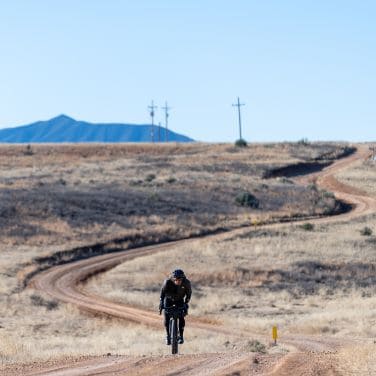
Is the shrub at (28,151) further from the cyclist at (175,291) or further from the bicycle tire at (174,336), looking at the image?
the cyclist at (175,291)

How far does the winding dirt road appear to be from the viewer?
48.6ft

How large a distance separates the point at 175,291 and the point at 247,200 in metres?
61.7

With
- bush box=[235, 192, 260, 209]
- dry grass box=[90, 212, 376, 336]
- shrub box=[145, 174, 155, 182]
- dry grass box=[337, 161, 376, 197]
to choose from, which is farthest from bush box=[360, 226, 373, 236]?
shrub box=[145, 174, 155, 182]

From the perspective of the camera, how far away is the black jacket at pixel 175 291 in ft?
62.7

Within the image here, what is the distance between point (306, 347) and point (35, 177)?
70.6m

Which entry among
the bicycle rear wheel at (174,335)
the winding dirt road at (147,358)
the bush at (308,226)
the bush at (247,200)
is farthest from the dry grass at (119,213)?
the bicycle rear wheel at (174,335)

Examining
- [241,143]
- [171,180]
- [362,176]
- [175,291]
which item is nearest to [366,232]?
[171,180]

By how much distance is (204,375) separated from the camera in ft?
47.3

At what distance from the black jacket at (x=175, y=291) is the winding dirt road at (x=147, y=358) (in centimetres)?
217

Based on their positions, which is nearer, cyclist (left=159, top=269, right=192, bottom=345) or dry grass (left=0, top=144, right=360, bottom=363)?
cyclist (left=159, top=269, right=192, bottom=345)

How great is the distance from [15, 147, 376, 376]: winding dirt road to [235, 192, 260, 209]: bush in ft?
83.4

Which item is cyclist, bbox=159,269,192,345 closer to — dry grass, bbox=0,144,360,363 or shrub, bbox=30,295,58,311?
dry grass, bbox=0,144,360,363

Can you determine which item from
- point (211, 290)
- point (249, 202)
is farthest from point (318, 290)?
point (249, 202)

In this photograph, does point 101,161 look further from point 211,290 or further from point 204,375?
point 204,375
